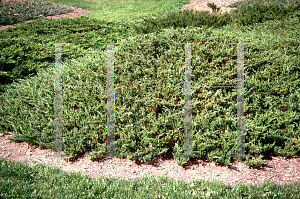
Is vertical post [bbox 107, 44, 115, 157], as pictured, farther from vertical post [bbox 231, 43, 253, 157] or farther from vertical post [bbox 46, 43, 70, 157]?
vertical post [bbox 231, 43, 253, 157]

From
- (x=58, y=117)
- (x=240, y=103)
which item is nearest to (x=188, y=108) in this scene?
(x=240, y=103)

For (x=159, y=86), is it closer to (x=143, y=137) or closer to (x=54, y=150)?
(x=143, y=137)

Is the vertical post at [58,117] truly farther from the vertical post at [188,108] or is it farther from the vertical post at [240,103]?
the vertical post at [240,103]

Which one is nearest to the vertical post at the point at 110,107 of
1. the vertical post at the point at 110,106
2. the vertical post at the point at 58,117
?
the vertical post at the point at 110,106

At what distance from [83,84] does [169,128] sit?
74.1 inches

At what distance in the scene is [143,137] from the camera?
3566 millimetres

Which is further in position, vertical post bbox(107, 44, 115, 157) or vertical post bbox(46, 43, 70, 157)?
vertical post bbox(46, 43, 70, 157)

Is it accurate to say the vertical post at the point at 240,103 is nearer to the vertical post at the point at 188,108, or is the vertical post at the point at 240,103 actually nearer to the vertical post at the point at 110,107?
the vertical post at the point at 188,108

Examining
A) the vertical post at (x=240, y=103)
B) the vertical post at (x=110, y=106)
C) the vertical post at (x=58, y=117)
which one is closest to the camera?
the vertical post at (x=240, y=103)

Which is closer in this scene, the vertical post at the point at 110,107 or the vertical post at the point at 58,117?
the vertical post at the point at 110,107

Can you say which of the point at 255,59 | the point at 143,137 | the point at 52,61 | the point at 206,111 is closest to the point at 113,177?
the point at 143,137

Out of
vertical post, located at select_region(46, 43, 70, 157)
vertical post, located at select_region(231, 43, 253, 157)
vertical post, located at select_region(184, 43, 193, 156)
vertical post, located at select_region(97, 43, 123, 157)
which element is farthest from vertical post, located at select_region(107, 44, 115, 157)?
vertical post, located at select_region(231, 43, 253, 157)

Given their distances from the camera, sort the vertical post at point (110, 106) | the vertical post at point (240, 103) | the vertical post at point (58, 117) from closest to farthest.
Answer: the vertical post at point (240, 103) → the vertical post at point (110, 106) → the vertical post at point (58, 117)

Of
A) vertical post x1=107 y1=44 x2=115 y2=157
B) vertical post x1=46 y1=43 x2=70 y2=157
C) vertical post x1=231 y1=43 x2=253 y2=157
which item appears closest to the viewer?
vertical post x1=231 y1=43 x2=253 y2=157
